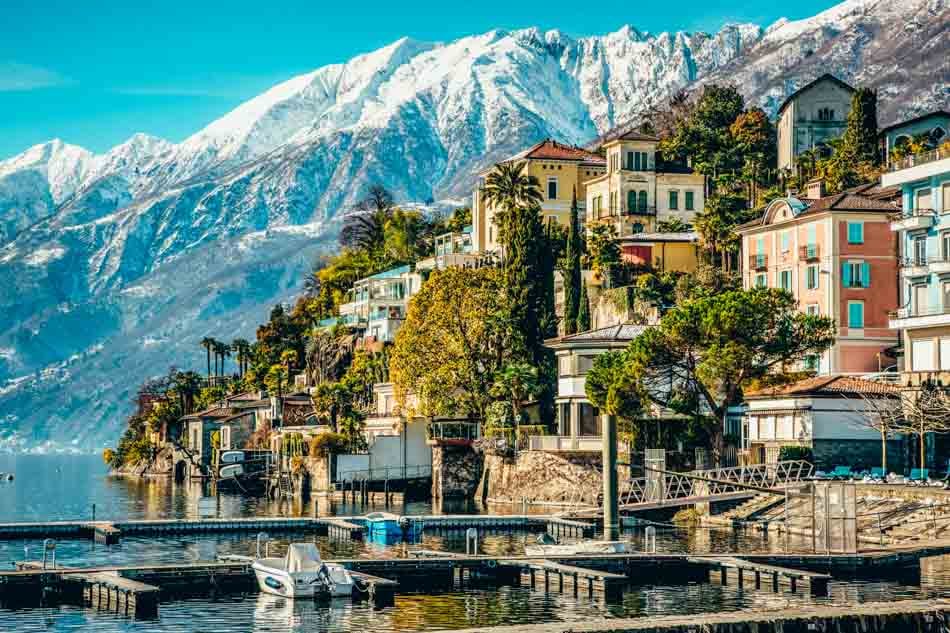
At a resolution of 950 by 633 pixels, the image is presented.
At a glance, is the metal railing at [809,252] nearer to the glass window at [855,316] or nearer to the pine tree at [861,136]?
the glass window at [855,316]

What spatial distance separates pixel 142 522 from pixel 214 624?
35.5 m

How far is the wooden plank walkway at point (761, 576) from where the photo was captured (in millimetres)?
58281


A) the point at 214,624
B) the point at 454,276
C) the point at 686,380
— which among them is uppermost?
the point at 454,276

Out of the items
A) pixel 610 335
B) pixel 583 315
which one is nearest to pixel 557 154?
pixel 583 315

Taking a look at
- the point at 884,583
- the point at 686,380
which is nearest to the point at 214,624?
the point at 884,583

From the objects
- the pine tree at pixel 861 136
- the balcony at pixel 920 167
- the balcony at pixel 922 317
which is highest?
the pine tree at pixel 861 136

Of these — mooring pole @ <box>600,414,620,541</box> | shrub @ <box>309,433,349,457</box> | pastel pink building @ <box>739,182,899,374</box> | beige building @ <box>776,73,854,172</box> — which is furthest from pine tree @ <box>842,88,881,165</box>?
mooring pole @ <box>600,414,620,541</box>

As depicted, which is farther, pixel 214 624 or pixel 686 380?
pixel 686 380

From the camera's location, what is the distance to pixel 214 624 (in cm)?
5231

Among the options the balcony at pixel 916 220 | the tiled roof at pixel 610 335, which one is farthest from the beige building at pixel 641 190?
the balcony at pixel 916 220

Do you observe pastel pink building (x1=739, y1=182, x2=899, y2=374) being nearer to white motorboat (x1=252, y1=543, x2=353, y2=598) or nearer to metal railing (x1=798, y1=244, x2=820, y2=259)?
metal railing (x1=798, y1=244, x2=820, y2=259)

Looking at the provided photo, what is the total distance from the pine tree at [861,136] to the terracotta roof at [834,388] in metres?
51.0

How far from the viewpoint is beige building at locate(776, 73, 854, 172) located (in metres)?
157

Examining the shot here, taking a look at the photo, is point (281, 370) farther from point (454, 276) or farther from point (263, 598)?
point (263, 598)
